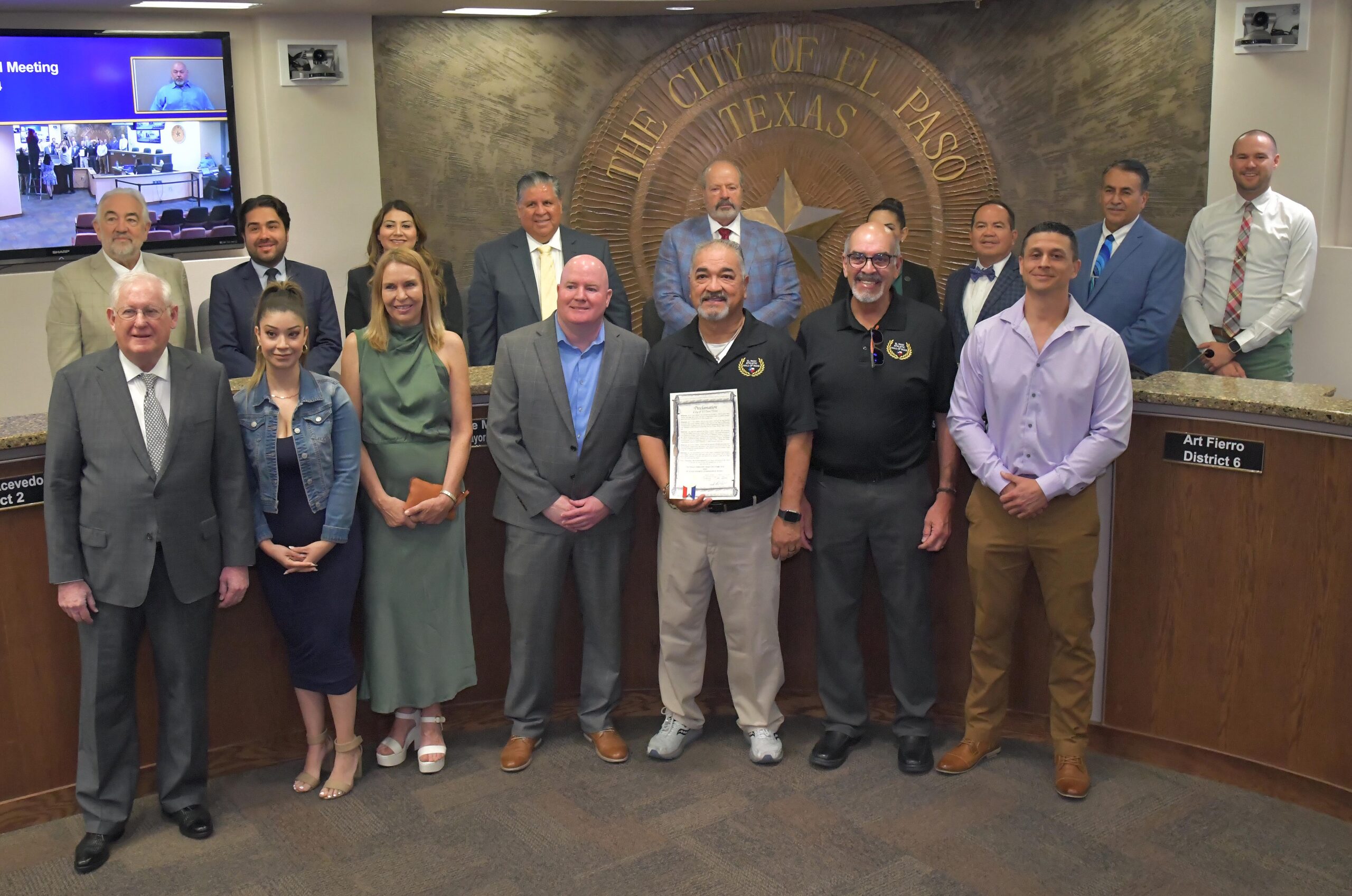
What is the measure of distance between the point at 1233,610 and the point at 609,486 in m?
1.85

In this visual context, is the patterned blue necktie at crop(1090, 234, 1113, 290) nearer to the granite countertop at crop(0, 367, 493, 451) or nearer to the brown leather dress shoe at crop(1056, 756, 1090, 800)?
the brown leather dress shoe at crop(1056, 756, 1090, 800)

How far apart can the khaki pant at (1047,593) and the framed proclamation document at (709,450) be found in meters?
0.72

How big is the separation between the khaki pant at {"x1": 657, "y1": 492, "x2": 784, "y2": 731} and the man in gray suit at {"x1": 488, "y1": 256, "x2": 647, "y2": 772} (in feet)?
0.57

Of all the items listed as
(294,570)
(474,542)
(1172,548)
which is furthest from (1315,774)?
(294,570)

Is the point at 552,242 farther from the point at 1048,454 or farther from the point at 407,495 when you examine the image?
the point at 1048,454

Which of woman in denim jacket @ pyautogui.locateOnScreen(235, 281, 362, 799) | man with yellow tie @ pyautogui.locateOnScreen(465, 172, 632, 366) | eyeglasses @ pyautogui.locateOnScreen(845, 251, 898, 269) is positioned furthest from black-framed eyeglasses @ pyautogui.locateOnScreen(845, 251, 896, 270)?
woman in denim jacket @ pyautogui.locateOnScreen(235, 281, 362, 799)

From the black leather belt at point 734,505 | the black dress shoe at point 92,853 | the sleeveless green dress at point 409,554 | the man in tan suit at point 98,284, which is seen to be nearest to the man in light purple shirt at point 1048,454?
the black leather belt at point 734,505

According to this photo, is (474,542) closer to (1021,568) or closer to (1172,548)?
(1021,568)

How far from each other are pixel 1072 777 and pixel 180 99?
4781 mm

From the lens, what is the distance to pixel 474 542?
13.3ft

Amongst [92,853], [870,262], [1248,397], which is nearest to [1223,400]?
[1248,397]

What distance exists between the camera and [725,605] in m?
3.78

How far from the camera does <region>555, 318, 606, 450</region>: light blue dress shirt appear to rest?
3740 mm

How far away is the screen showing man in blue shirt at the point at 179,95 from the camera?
18.4 ft
